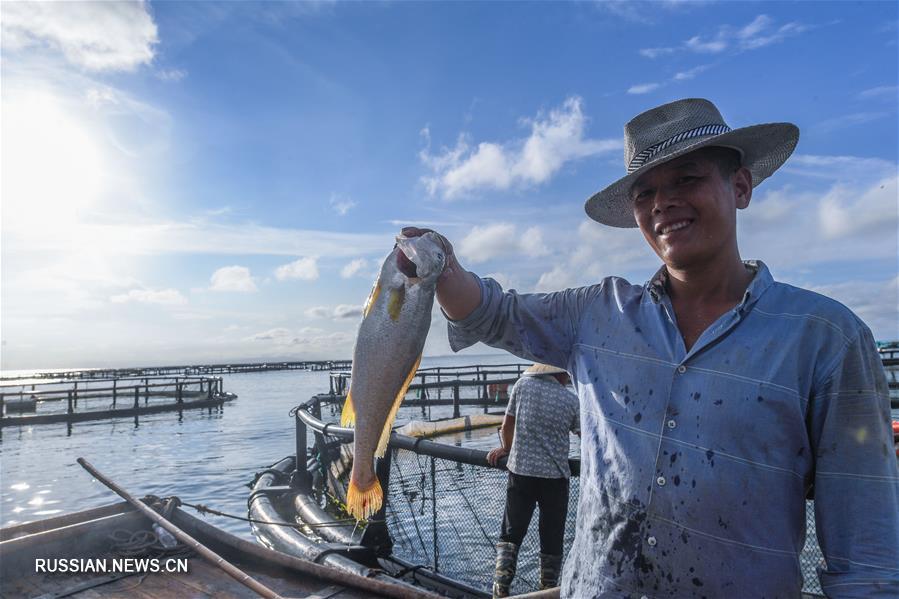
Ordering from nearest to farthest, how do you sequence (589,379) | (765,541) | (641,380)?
(765,541) < (641,380) < (589,379)

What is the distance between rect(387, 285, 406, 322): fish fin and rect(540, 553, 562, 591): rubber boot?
3.96 m

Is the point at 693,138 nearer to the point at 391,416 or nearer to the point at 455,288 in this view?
the point at 455,288

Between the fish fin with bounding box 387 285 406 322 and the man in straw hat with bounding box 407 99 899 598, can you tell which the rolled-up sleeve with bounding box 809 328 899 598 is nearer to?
the man in straw hat with bounding box 407 99 899 598

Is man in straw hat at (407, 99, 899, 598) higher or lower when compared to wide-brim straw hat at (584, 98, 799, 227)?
lower

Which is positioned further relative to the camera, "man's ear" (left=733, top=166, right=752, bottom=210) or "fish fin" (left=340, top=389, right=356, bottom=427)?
"fish fin" (left=340, top=389, right=356, bottom=427)

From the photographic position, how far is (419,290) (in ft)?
8.42

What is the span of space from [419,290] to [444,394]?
35630 mm

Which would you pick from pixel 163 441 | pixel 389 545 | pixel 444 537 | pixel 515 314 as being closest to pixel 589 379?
pixel 515 314

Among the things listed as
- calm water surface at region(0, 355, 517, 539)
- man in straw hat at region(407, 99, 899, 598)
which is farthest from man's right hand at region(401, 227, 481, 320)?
calm water surface at region(0, 355, 517, 539)

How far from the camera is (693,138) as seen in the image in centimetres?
216

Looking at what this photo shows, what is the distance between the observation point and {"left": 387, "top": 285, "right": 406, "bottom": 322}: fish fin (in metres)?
2.59

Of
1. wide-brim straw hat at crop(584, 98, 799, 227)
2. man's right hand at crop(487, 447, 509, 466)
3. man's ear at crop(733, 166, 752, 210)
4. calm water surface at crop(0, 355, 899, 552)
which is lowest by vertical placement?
calm water surface at crop(0, 355, 899, 552)

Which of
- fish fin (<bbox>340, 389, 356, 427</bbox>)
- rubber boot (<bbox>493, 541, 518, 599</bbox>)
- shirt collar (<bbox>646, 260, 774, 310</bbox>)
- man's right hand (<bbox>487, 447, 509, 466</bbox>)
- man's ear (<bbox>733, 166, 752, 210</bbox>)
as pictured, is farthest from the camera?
rubber boot (<bbox>493, 541, 518, 599</bbox>)

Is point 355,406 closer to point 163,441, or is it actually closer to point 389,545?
point 389,545
